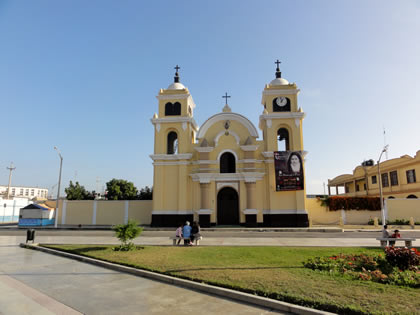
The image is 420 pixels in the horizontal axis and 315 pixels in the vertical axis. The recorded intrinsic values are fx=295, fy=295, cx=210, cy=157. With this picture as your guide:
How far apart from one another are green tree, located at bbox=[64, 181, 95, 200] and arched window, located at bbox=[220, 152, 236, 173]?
2672cm

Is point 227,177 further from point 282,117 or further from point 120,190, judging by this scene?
point 120,190

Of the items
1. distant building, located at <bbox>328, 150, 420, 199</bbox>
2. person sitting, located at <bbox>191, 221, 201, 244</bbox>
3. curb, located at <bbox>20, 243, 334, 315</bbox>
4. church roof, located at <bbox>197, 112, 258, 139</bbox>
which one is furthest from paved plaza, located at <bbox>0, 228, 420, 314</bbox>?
distant building, located at <bbox>328, 150, 420, 199</bbox>

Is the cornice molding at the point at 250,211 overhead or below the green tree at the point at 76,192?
below

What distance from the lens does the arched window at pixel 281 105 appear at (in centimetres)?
2961

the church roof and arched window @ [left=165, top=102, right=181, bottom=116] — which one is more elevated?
arched window @ [left=165, top=102, right=181, bottom=116]

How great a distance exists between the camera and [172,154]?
2994 cm

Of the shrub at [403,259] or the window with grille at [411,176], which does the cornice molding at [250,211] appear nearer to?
the shrub at [403,259]

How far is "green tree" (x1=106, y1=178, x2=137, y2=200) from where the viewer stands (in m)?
43.9

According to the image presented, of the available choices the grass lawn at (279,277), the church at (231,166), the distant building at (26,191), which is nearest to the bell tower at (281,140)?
the church at (231,166)

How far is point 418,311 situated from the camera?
5.21m

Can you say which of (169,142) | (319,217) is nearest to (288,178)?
(319,217)

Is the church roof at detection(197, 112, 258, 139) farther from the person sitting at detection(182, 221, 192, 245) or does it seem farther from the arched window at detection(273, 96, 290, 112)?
the person sitting at detection(182, 221, 192, 245)

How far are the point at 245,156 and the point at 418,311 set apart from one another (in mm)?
23418

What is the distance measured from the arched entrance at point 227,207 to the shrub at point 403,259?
2001 cm
